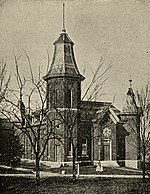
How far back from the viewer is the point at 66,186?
3.87 meters

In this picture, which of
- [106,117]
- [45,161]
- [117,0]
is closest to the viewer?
[117,0]

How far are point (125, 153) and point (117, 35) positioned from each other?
96.1 inches

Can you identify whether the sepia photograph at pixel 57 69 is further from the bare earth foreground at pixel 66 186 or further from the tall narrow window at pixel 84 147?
the tall narrow window at pixel 84 147

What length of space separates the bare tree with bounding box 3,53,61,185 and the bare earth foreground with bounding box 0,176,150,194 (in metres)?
0.14

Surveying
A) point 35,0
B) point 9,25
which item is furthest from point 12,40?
point 35,0

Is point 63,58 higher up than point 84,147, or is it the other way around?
point 63,58

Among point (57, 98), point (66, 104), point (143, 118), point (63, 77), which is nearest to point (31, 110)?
point (57, 98)

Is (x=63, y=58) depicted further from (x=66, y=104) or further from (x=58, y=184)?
(x=58, y=184)

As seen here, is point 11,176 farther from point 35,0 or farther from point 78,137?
point 35,0

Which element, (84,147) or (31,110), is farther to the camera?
(84,147)

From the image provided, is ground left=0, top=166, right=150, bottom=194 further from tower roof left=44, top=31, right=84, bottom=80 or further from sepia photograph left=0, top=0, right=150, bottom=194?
tower roof left=44, top=31, right=84, bottom=80

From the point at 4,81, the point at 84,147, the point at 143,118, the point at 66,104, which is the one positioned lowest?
the point at 84,147

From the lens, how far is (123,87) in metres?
3.81

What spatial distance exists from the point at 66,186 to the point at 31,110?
2.91 ft
